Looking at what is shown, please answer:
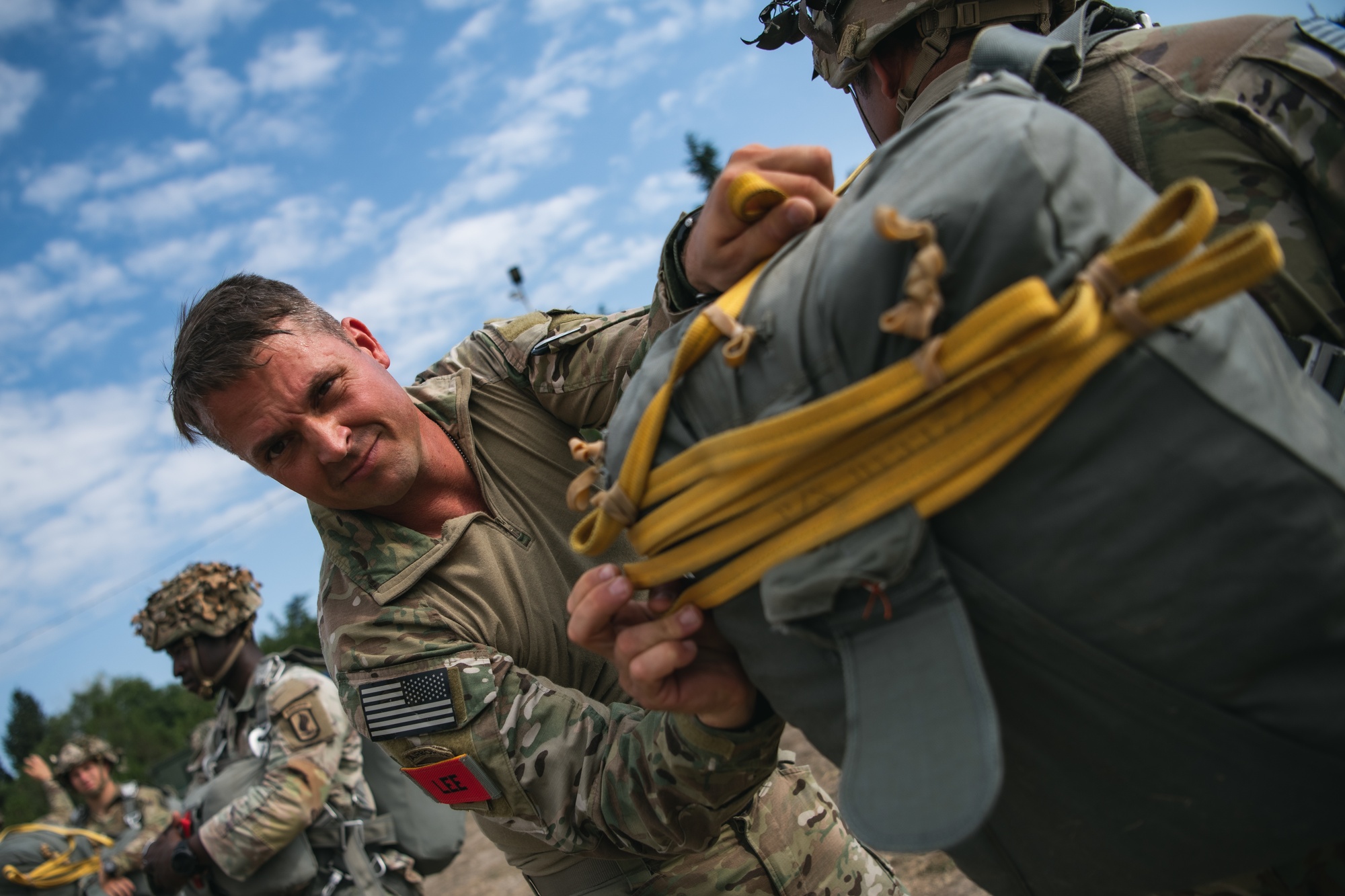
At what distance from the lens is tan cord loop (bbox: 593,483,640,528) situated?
4.08 feet

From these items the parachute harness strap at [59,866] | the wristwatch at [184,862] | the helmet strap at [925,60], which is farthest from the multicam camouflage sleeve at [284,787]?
the helmet strap at [925,60]

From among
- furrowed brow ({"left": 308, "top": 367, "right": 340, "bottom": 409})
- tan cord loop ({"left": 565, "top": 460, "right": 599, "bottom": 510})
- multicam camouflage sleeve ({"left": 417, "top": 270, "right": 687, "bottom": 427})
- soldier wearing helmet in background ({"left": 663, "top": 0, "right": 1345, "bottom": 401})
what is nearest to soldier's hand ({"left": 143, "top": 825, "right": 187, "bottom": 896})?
furrowed brow ({"left": 308, "top": 367, "right": 340, "bottom": 409})

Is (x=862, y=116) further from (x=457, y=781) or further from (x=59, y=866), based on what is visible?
(x=59, y=866)

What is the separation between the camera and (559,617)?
7.73 ft

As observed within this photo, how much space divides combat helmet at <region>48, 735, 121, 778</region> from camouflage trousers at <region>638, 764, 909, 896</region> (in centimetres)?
878

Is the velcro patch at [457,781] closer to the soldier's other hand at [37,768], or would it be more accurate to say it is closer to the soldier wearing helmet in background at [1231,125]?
the soldier wearing helmet in background at [1231,125]

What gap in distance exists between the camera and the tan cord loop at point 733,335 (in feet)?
3.77

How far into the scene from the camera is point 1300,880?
1.24 m

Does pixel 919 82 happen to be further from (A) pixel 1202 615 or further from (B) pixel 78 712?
(B) pixel 78 712

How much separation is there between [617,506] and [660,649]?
10.0 inches

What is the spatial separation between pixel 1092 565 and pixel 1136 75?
0.88 metres

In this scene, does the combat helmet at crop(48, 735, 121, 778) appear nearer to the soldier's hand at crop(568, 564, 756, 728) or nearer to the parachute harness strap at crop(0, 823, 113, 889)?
the parachute harness strap at crop(0, 823, 113, 889)

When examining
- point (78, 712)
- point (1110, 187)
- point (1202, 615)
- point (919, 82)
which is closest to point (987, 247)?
point (1110, 187)

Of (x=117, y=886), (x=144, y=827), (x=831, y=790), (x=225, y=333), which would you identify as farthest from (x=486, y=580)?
(x=144, y=827)
